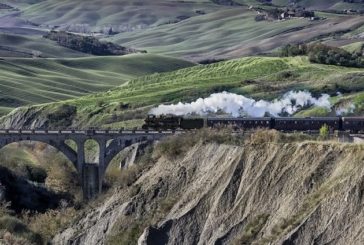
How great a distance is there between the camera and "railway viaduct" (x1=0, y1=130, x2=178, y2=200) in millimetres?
97625

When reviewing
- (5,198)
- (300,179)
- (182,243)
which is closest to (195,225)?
(182,243)

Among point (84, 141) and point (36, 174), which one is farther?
point (36, 174)

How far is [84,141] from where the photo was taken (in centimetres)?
9919

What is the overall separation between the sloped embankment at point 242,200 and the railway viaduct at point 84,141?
1718 cm

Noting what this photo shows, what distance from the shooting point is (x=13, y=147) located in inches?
4481

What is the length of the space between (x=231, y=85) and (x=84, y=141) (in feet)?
143

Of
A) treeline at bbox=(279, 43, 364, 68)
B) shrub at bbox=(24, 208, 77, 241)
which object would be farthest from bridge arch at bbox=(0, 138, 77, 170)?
treeline at bbox=(279, 43, 364, 68)

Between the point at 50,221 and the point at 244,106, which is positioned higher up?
the point at 244,106

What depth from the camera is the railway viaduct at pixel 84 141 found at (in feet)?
320

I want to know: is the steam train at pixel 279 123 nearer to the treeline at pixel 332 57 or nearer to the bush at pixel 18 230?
the bush at pixel 18 230

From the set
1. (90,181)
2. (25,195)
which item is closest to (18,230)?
(25,195)

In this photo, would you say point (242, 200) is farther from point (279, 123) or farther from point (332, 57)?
point (332, 57)

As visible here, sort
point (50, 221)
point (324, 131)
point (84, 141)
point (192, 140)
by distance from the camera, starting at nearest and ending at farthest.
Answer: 1. point (50, 221)
2. point (192, 140)
3. point (324, 131)
4. point (84, 141)

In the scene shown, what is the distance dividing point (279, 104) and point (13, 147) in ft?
86.1
